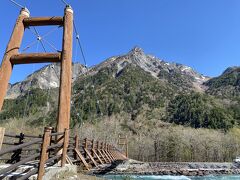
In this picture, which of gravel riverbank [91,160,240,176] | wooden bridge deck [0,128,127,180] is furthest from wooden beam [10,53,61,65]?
gravel riverbank [91,160,240,176]

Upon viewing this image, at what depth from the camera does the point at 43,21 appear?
8.80 meters

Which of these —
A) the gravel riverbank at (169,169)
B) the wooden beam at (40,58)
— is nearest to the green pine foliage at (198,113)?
the gravel riverbank at (169,169)

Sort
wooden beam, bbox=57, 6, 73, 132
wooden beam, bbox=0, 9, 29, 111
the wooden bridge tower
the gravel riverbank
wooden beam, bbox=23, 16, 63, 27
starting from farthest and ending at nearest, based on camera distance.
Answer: the gravel riverbank
wooden beam, bbox=23, 16, 63, 27
wooden beam, bbox=57, 6, 73, 132
the wooden bridge tower
wooden beam, bbox=0, 9, 29, 111

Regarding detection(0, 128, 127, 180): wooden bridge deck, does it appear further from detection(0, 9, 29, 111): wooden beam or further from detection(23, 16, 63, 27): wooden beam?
detection(23, 16, 63, 27): wooden beam

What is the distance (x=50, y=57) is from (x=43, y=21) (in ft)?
4.32

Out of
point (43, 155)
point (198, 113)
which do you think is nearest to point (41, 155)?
point (43, 155)

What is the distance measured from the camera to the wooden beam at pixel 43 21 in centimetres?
838

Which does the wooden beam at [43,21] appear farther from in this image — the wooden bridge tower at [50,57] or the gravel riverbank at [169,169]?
the gravel riverbank at [169,169]

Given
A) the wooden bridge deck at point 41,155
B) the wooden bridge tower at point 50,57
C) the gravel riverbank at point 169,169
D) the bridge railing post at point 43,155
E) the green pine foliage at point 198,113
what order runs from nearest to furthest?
the wooden bridge deck at point 41,155 < the bridge railing post at point 43,155 < the wooden bridge tower at point 50,57 < the gravel riverbank at point 169,169 < the green pine foliage at point 198,113

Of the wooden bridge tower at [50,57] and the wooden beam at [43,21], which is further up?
the wooden beam at [43,21]

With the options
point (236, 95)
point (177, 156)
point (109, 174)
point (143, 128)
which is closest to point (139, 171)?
point (109, 174)

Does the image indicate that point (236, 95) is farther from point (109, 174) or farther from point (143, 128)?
point (109, 174)

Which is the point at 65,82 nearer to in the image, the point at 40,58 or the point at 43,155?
the point at 40,58

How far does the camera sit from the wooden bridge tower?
25.1 feet
